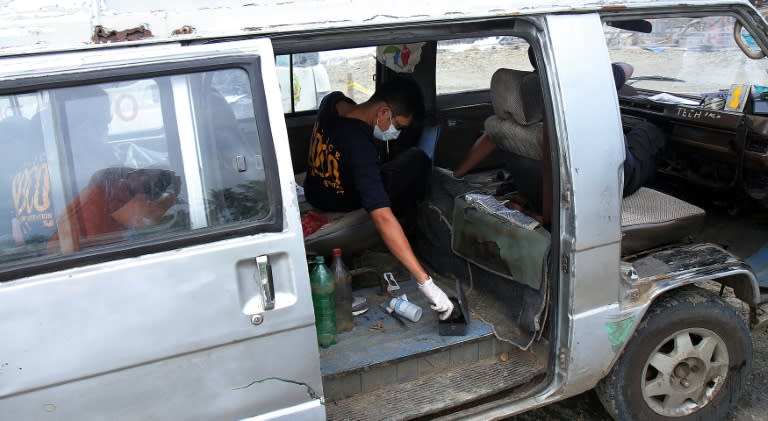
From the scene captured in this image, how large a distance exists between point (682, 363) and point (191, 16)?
2.69 meters

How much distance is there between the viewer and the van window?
1.93 m

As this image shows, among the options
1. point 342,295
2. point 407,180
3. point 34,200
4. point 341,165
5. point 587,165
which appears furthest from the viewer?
point 407,180

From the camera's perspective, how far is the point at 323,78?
5.18 m

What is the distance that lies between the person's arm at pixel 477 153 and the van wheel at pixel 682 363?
1.41m

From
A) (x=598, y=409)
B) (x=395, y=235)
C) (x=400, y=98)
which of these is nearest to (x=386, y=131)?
(x=400, y=98)

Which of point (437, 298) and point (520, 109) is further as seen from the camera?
point (520, 109)

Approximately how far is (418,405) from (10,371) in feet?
5.18

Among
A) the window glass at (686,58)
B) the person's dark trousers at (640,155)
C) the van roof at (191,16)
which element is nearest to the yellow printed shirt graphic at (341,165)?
the van roof at (191,16)

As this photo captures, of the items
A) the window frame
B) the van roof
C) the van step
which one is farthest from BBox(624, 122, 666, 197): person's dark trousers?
the window frame

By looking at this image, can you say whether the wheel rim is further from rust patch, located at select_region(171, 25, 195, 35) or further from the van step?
rust patch, located at select_region(171, 25, 195, 35)

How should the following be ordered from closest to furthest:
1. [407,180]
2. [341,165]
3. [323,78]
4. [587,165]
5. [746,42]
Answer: [587,165]
[746,42]
[341,165]
[407,180]
[323,78]

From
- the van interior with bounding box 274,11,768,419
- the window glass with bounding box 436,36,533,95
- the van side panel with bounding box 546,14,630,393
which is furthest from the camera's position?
the window glass with bounding box 436,36,533,95

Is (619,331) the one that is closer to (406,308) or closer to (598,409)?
(598,409)

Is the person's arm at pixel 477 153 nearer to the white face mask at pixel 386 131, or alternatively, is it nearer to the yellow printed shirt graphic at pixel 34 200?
the white face mask at pixel 386 131
